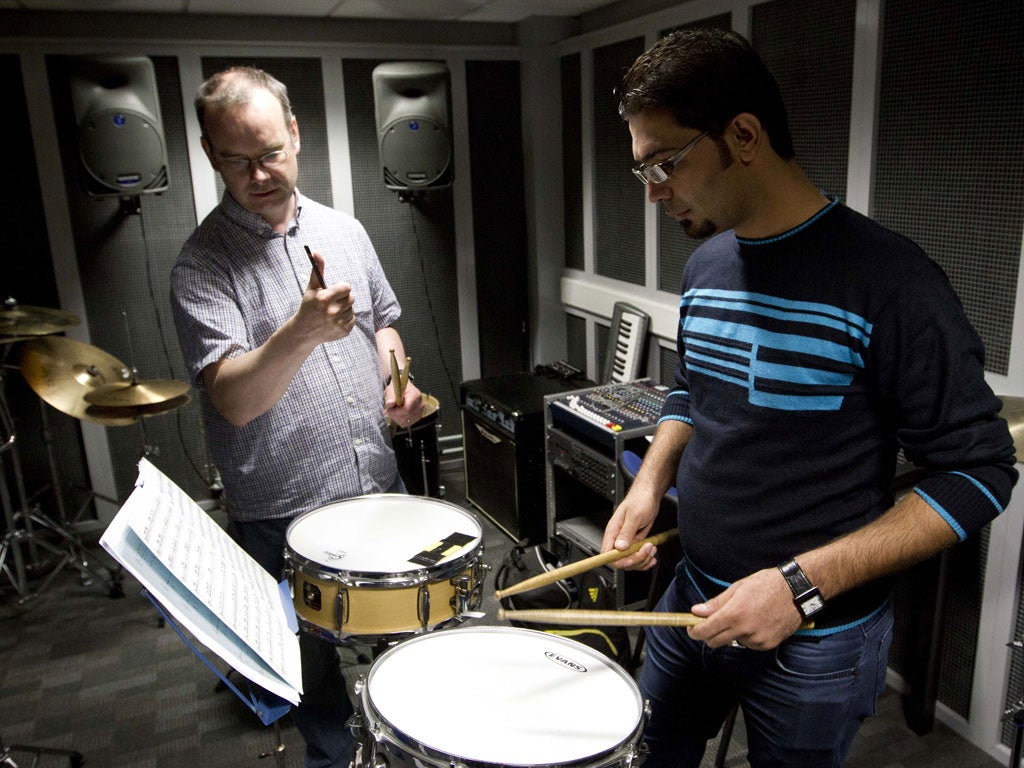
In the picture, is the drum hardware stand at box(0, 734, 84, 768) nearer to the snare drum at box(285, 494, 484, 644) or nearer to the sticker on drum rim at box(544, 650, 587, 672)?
the snare drum at box(285, 494, 484, 644)

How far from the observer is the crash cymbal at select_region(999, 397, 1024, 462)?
66.9 inches

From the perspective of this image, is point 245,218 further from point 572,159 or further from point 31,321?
point 572,159

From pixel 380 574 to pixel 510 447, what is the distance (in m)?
2.13

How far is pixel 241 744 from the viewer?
239 centimetres

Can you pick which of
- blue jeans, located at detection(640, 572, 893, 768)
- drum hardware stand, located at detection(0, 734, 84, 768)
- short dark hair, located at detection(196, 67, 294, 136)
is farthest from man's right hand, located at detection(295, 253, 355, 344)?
drum hardware stand, located at detection(0, 734, 84, 768)

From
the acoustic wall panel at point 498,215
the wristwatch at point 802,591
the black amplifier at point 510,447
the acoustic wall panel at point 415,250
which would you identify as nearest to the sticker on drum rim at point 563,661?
the wristwatch at point 802,591

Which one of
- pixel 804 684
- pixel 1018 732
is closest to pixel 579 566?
pixel 804 684

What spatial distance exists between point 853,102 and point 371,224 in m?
2.47

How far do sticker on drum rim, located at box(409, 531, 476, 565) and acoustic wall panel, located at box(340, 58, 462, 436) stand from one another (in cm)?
247

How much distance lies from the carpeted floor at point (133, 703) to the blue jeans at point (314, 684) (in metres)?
0.20

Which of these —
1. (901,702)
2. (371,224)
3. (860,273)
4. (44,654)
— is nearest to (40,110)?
(371,224)

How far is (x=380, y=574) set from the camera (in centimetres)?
138

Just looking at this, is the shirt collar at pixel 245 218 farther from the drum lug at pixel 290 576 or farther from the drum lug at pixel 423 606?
the drum lug at pixel 423 606

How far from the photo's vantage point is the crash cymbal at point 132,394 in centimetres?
292
